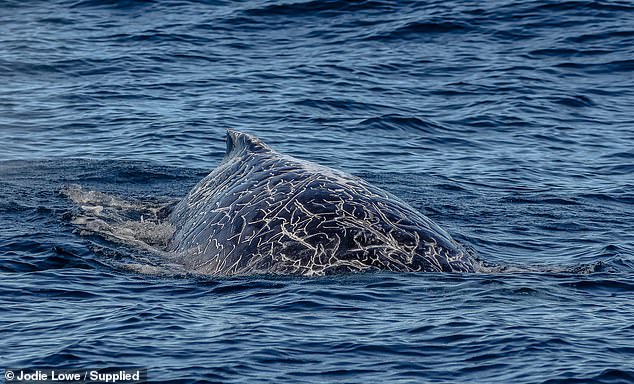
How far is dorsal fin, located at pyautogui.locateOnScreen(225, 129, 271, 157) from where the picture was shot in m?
19.3

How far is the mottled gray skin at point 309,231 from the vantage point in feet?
50.7

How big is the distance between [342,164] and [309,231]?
10.6 m

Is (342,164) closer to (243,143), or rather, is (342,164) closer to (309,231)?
(243,143)

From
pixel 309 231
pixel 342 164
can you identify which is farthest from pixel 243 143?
pixel 342 164

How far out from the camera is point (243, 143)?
65.3 ft

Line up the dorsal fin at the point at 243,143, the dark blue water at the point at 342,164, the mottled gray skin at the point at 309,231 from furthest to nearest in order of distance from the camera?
the dorsal fin at the point at 243,143 < the mottled gray skin at the point at 309,231 < the dark blue water at the point at 342,164

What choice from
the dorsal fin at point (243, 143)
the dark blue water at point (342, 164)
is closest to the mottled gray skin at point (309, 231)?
the dark blue water at point (342, 164)

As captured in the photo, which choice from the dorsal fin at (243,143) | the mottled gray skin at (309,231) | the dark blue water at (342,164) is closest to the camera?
the dark blue water at (342,164)

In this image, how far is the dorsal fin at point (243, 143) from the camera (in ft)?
63.3

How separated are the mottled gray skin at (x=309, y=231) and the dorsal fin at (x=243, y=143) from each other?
1.34 metres

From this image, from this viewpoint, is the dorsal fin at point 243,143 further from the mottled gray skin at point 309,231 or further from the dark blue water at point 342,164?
the dark blue water at point 342,164

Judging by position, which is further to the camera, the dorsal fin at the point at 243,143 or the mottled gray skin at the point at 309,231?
the dorsal fin at the point at 243,143

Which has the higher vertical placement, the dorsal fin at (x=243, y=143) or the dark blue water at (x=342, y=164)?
the dorsal fin at (x=243, y=143)

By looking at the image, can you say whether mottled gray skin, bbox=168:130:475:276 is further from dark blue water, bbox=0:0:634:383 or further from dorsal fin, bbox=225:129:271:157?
dorsal fin, bbox=225:129:271:157
